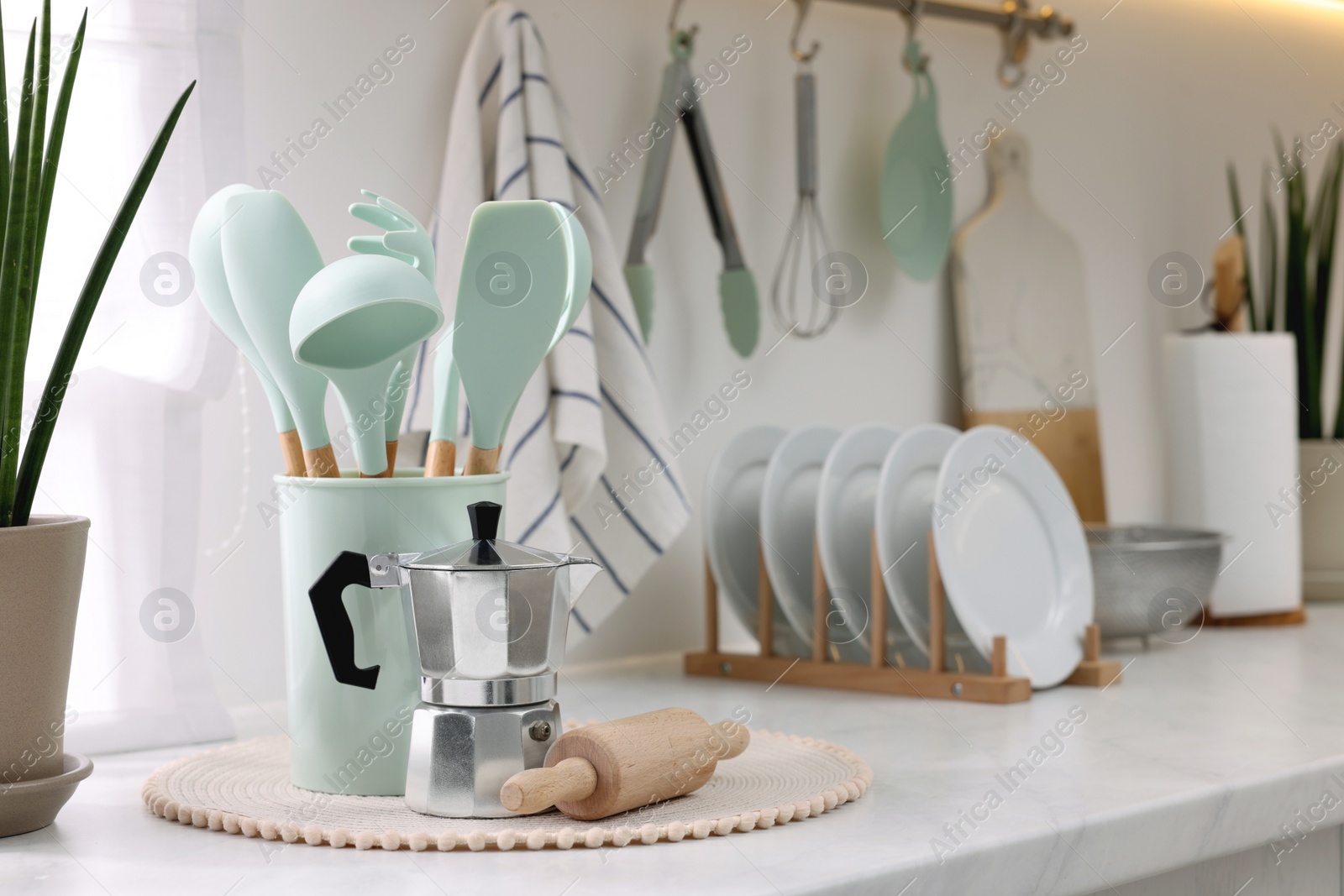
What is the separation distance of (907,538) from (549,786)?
1.75 ft

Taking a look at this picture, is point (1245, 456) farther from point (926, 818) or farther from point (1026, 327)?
point (926, 818)

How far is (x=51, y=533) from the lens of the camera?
62 cm

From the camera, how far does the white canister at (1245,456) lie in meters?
1.40

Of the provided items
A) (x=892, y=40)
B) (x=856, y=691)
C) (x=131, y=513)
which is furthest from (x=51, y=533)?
(x=892, y=40)

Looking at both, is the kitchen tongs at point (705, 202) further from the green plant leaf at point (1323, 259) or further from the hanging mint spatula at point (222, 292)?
the green plant leaf at point (1323, 259)

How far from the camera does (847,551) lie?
3.63 ft

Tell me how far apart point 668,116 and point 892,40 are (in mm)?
363

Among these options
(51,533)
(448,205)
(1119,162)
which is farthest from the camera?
(1119,162)

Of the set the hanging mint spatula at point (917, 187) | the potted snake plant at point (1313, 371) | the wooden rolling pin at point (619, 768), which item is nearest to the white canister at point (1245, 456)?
the potted snake plant at point (1313, 371)

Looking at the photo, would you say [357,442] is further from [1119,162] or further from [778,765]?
[1119,162]

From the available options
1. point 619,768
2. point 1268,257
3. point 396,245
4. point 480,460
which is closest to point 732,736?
point 619,768

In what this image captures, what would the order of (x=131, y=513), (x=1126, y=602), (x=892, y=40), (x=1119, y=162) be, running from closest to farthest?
(x=131, y=513) < (x=1126, y=602) < (x=892, y=40) < (x=1119, y=162)

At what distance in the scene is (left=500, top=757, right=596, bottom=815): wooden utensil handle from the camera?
61cm

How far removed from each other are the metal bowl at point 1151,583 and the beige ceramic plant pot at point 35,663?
33.5 inches
